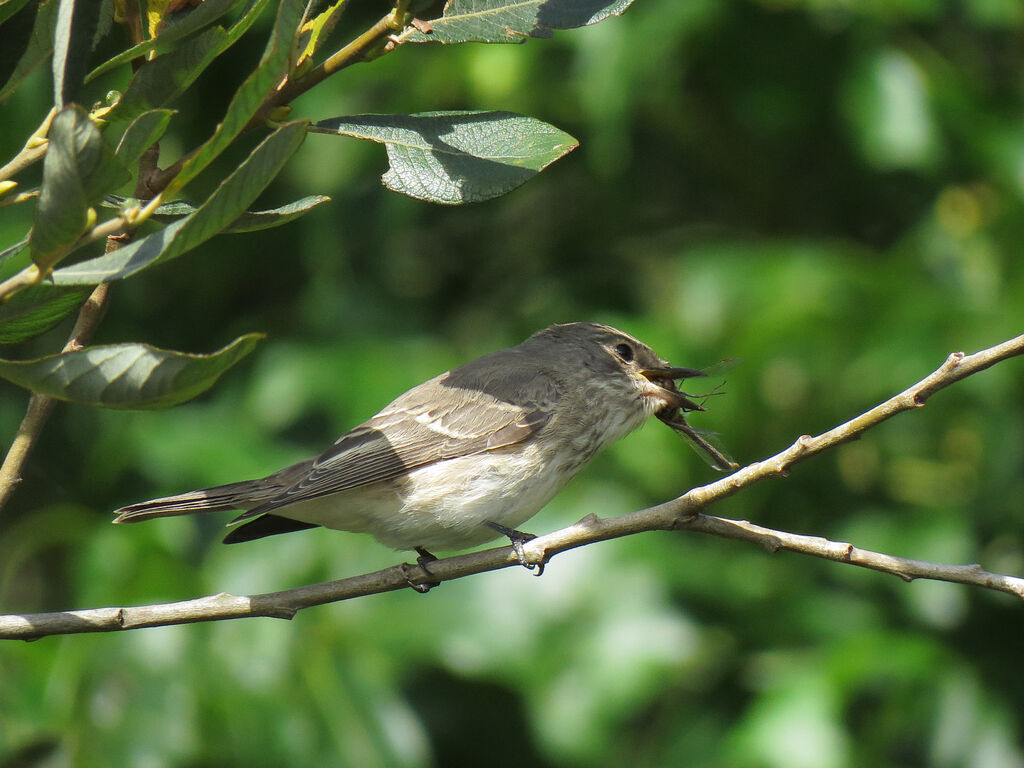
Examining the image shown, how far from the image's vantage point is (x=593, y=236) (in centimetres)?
608

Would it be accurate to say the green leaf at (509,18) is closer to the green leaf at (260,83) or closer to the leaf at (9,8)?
the green leaf at (260,83)

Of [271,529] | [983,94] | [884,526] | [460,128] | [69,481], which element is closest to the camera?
[460,128]

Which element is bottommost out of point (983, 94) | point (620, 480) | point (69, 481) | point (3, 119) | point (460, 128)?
point (69, 481)

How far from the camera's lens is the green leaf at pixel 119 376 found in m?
1.34

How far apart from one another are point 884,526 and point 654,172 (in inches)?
95.9

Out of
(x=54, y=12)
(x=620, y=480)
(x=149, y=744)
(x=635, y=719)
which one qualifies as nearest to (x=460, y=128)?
(x=54, y=12)

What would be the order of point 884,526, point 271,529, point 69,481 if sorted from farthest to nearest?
point 69,481
point 884,526
point 271,529

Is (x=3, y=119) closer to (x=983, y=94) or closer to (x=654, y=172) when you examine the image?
(x=654, y=172)

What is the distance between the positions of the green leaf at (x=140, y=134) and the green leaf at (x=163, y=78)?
0.50 feet

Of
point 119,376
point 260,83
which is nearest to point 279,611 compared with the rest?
point 119,376

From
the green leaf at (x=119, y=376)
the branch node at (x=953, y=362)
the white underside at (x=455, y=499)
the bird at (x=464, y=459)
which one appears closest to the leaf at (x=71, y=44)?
the green leaf at (x=119, y=376)

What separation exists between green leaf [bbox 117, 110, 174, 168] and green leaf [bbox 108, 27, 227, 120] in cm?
15

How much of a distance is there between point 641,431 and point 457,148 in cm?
305

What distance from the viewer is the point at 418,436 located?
3717 mm
